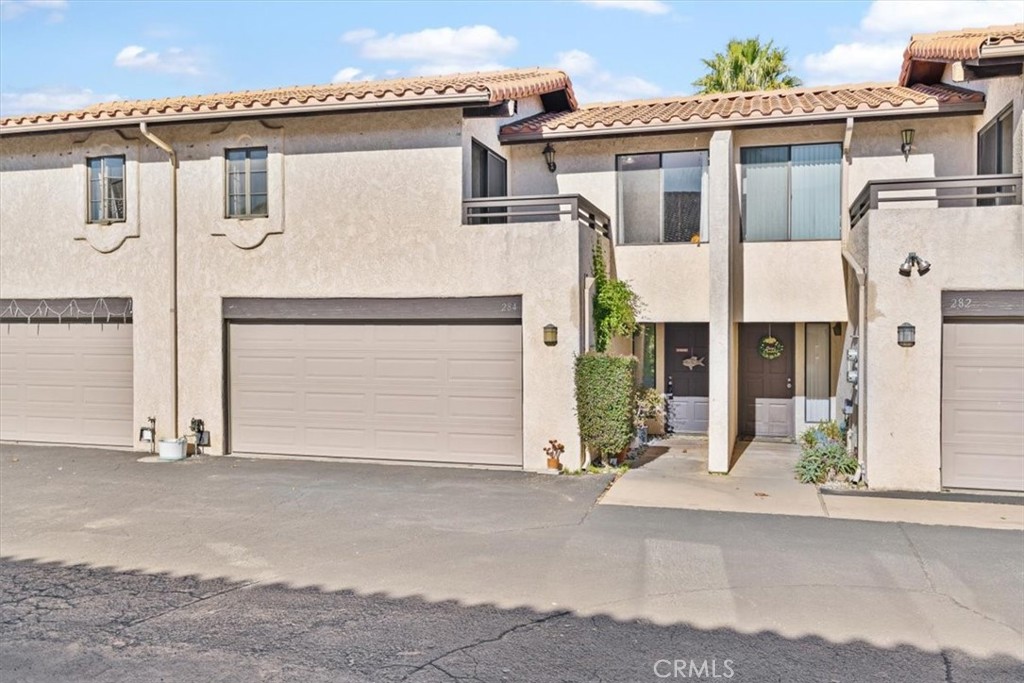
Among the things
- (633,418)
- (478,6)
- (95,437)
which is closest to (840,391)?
(633,418)

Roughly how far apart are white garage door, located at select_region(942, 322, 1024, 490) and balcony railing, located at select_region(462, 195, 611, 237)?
539 centimetres

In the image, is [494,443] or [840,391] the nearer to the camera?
[494,443]

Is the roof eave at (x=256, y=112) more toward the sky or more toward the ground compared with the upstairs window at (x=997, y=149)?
more toward the sky

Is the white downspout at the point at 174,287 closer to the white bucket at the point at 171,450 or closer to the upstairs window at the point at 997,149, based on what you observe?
the white bucket at the point at 171,450

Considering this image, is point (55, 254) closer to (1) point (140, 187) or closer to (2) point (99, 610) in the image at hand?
(1) point (140, 187)

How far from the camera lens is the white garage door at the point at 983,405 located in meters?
10.1

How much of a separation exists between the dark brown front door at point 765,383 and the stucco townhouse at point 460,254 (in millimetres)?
686

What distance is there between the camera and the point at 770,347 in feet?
49.7

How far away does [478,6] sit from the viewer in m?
14.8

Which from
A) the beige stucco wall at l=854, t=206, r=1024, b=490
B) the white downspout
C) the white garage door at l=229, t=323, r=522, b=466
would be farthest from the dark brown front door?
the white downspout

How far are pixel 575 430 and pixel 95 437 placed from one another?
28.6 ft

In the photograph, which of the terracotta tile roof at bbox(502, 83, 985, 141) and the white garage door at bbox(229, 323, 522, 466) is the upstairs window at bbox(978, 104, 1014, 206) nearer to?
the terracotta tile roof at bbox(502, 83, 985, 141)

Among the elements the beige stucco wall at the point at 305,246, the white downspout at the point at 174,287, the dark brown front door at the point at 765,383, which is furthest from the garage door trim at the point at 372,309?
the dark brown front door at the point at 765,383

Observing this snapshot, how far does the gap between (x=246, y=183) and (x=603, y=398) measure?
276 inches
